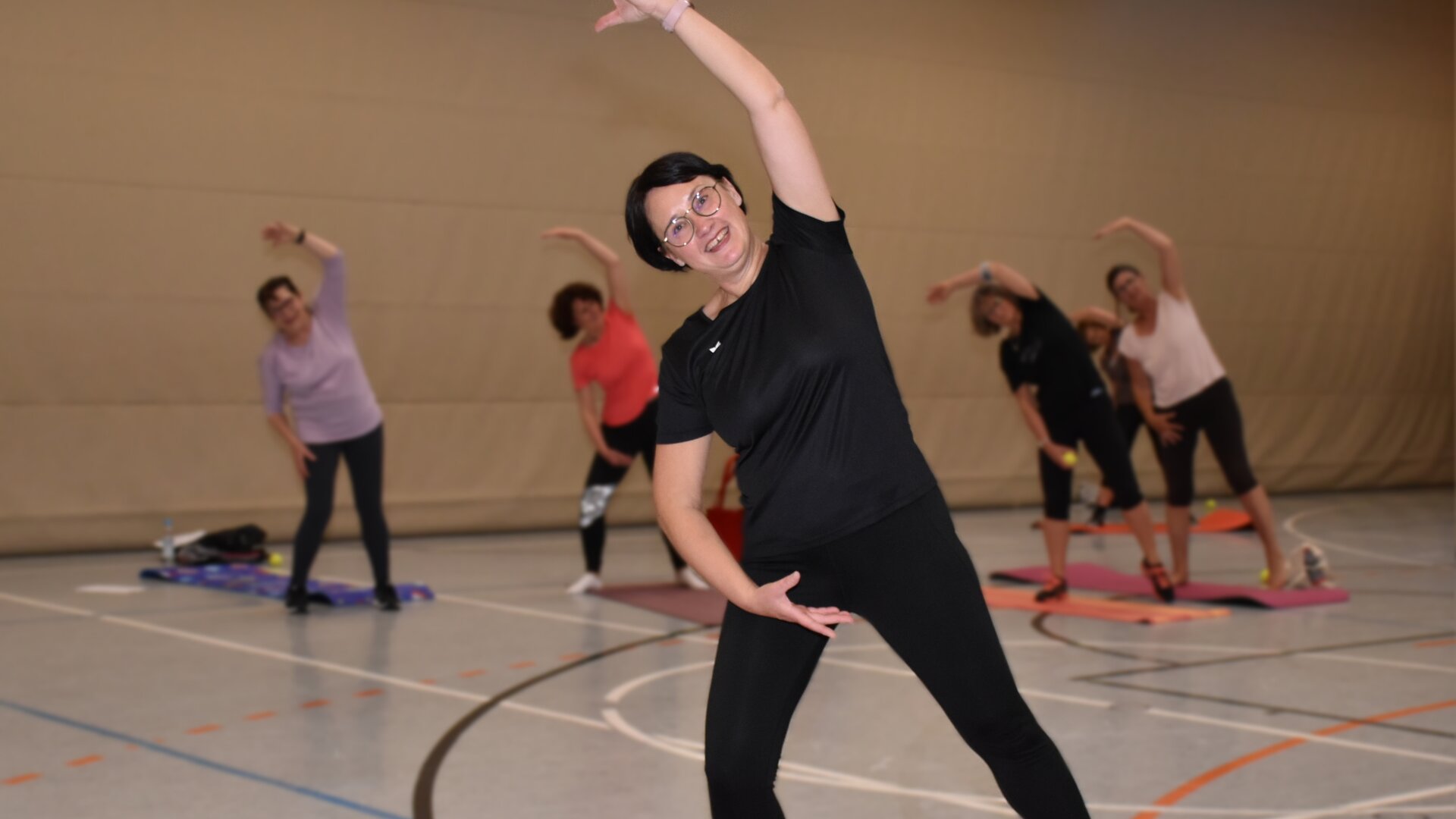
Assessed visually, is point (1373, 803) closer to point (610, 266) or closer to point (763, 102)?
point (763, 102)

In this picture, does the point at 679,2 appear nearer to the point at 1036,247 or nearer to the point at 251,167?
the point at 251,167

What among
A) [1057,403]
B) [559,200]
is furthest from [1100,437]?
[559,200]

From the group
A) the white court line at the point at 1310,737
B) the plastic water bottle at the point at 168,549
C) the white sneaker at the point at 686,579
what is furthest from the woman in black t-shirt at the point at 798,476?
the plastic water bottle at the point at 168,549

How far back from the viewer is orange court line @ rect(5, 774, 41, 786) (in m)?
3.74

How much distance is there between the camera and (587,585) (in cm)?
728

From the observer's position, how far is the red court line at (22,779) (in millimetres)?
3741

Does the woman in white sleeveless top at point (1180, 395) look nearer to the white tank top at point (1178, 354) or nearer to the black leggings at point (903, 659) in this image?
the white tank top at point (1178, 354)

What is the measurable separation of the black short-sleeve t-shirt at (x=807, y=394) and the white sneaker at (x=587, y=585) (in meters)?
5.00

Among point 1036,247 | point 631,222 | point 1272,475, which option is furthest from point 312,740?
point 1272,475

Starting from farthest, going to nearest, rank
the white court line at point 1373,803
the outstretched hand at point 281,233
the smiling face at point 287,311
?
the smiling face at point 287,311 < the outstretched hand at point 281,233 < the white court line at point 1373,803

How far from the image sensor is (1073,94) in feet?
39.0

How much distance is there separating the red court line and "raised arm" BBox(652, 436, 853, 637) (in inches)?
90.1

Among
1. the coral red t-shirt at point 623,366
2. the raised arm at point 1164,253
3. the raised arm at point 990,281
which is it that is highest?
the raised arm at point 1164,253

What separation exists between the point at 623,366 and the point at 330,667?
2.25 metres
